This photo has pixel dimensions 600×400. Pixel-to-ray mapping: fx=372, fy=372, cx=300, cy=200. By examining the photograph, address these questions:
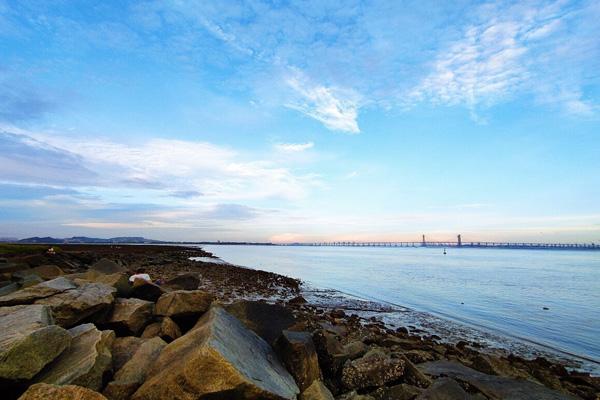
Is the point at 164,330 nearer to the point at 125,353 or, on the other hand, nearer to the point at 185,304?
the point at 185,304

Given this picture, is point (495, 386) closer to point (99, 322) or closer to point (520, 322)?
point (99, 322)

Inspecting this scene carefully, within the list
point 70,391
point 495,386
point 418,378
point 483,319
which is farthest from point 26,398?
point 483,319

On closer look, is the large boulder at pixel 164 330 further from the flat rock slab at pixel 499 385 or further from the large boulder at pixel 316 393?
the flat rock slab at pixel 499 385

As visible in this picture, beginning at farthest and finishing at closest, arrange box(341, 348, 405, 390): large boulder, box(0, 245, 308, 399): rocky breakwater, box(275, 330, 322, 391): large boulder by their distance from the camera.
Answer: box(341, 348, 405, 390): large boulder < box(275, 330, 322, 391): large boulder < box(0, 245, 308, 399): rocky breakwater

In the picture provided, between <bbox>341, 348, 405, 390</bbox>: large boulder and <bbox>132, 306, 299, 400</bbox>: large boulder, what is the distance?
1238 mm

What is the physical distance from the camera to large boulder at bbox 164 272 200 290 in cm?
1095

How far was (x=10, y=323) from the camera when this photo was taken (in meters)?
4.91

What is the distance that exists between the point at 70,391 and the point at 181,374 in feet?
3.57

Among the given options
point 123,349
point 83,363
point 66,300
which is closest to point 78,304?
point 66,300

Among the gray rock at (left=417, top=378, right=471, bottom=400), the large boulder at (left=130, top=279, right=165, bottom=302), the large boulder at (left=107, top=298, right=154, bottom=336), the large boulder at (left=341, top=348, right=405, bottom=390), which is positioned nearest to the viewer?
the gray rock at (left=417, top=378, right=471, bottom=400)

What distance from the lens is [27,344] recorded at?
4207 mm

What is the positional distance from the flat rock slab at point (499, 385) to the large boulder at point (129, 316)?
19.5 ft

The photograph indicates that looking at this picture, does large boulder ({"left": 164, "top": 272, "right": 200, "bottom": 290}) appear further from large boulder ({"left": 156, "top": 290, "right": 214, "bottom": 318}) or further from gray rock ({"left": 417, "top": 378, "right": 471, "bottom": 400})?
gray rock ({"left": 417, "top": 378, "right": 471, "bottom": 400})

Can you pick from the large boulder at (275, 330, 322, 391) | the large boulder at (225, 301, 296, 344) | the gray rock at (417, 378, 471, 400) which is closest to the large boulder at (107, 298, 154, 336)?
the large boulder at (225, 301, 296, 344)
